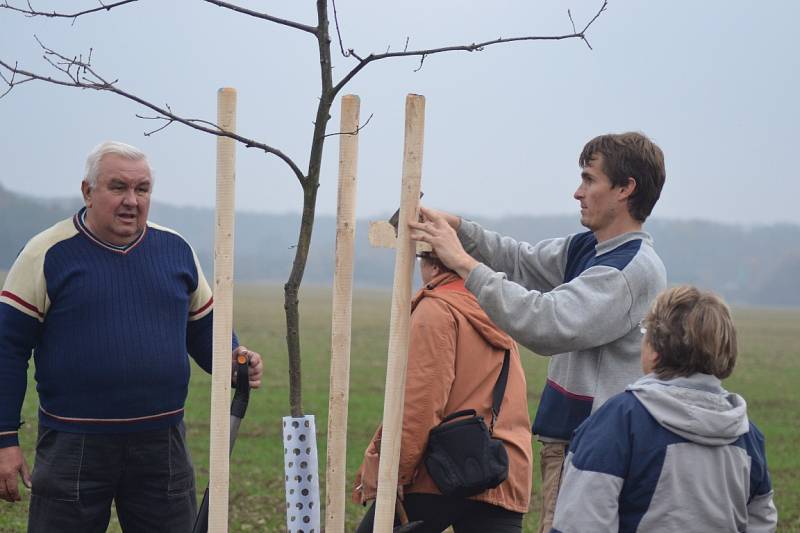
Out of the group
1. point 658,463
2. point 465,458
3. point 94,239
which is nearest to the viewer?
point 658,463

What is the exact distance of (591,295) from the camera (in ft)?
12.3

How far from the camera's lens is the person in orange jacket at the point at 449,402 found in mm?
4133

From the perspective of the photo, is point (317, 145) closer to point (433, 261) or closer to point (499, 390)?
point (433, 261)

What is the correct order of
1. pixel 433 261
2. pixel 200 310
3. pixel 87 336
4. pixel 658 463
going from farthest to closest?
pixel 200 310, pixel 87 336, pixel 433 261, pixel 658 463

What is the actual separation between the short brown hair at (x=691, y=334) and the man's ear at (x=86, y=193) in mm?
2519

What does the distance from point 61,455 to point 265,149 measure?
1.69m

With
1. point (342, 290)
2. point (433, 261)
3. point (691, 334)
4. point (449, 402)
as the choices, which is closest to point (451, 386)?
point (449, 402)

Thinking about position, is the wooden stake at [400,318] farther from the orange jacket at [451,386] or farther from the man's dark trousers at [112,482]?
the man's dark trousers at [112,482]

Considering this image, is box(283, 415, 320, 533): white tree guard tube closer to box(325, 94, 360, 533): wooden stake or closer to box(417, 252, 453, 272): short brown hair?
box(325, 94, 360, 533): wooden stake

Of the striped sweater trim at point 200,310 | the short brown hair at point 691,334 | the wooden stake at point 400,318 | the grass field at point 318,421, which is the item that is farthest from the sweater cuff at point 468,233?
the grass field at point 318,421

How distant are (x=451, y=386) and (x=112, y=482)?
5.14 feet

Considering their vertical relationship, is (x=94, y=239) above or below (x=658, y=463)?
above

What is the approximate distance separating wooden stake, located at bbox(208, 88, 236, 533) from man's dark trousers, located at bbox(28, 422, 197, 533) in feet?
3.07

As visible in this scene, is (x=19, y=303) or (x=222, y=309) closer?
(x=222, y=309)
